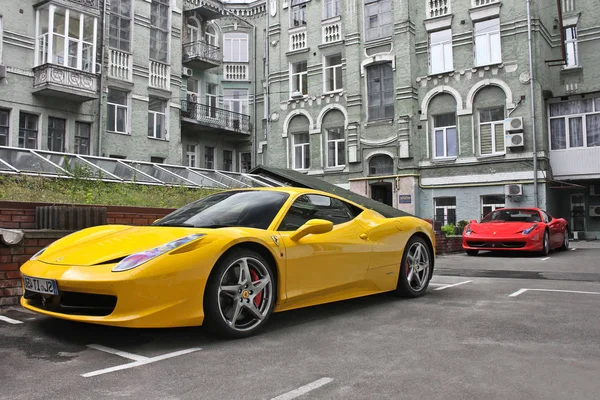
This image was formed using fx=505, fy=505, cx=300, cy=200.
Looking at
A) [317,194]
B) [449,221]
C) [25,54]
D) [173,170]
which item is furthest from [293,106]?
[317,194]

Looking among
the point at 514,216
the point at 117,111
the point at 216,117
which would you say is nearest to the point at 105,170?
the point at 514,216

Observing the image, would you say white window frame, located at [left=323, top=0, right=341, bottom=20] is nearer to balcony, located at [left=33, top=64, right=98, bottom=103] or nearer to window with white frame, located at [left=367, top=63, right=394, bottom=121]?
window with white frame, located at [left=367, top=63, right=394, bottom=121]

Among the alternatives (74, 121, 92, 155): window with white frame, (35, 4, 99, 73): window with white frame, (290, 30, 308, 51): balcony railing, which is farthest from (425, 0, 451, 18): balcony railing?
(74, 121, 92, 155): window with white frame

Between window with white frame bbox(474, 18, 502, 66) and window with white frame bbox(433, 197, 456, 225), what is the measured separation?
6.44 meters

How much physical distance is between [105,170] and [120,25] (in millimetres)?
13711

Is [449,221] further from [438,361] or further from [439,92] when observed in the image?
[438,361]

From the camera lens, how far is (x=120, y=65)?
22797 mm

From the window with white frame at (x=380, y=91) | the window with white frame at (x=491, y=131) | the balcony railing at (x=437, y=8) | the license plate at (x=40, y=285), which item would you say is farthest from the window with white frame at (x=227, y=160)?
the license plate at (x=40, y=285)

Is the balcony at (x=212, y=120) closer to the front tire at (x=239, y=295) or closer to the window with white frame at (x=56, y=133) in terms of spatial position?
the window with white frame at (x=56, y=133)

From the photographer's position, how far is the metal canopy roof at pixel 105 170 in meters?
10.5

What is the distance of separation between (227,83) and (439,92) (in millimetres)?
13008

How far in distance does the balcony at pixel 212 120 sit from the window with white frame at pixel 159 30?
294 cm

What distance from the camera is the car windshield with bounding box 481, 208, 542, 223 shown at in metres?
14.1

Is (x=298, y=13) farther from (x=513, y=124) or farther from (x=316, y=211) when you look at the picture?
(x=316, y=211)
